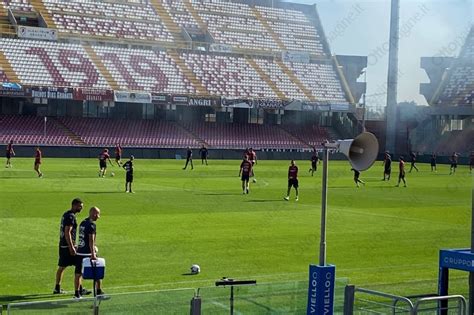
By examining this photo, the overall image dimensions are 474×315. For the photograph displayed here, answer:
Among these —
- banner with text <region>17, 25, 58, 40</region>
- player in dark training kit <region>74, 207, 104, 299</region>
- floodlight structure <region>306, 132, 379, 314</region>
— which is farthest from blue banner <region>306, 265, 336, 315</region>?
banner with text <region>17, 25, 58, 40</region>

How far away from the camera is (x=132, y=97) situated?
6078cm

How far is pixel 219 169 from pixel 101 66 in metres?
20.7

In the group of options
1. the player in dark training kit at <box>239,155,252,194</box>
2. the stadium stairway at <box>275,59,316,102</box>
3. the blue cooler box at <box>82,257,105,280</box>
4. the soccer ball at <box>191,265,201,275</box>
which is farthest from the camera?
the stadium stairway at <box>275,59,316,102</box>

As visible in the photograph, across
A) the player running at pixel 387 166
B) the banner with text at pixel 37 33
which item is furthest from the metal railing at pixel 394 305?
the banner with text at pixel 37 33

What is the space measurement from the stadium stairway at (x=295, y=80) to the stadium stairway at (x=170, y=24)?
962 cm

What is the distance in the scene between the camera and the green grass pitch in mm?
14633

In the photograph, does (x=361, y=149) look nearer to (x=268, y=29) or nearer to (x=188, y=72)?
(x=188, y=72)

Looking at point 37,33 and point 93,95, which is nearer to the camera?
point 93,95

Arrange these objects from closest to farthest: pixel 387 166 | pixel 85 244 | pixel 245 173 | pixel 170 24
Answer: pixel 85 244 < pixel 245 173 < pixel 387 166 < pixel 170 24

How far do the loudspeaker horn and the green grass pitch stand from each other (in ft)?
13.8

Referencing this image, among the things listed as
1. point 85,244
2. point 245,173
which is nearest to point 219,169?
point 245,173

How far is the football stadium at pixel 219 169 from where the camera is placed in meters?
10.0

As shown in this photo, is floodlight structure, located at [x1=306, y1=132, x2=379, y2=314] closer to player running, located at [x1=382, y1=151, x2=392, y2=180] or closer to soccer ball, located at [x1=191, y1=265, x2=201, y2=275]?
soccer ball, located at [x1=191, y1=265, x2=201, y2=275]

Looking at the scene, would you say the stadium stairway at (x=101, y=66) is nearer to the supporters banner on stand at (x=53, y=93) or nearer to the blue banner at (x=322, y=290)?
the supporters banner on stand at (x=53, y=93)
